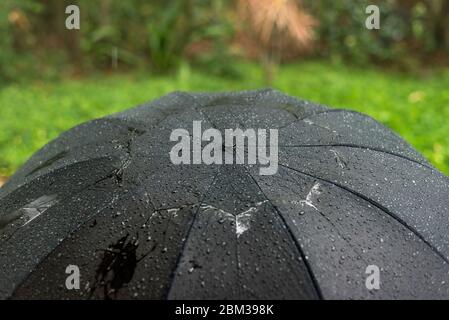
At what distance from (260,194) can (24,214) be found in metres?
0.86

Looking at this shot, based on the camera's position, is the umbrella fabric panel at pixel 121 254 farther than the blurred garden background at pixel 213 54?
No

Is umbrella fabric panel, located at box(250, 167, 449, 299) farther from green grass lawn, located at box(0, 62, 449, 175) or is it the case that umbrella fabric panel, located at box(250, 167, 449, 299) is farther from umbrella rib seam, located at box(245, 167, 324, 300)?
green grass lawn, located at box(0, 62, 449, 175)

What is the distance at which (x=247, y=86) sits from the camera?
850cm

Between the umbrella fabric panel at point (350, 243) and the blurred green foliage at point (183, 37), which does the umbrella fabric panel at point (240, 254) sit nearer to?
the umbrella fabric panel at point (350, 243)

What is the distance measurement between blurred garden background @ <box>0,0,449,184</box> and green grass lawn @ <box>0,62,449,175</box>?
3 cm

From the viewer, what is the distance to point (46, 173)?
6.76 feet

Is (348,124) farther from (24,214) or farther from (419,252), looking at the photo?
(24,214)

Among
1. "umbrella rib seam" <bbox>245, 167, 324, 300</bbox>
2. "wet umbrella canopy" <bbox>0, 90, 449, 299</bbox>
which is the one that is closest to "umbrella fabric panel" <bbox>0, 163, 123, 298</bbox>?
"wet umbrella canopy" <bbox>0, 90, 449, 299</bbox>

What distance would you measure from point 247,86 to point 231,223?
7.08 meters

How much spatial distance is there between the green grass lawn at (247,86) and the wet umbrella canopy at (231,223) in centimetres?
369

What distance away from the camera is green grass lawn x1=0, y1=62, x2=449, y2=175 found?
620 centimetres

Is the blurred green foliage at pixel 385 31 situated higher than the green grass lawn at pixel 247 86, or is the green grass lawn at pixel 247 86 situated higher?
the blurred green foliage at pixel 385 31

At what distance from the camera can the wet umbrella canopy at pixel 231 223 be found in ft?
4.83

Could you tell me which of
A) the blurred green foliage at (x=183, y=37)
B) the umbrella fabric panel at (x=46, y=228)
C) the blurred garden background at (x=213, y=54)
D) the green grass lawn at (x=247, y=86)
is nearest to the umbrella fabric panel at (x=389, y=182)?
the umbrella fabric panel at (x=46, y=228)
